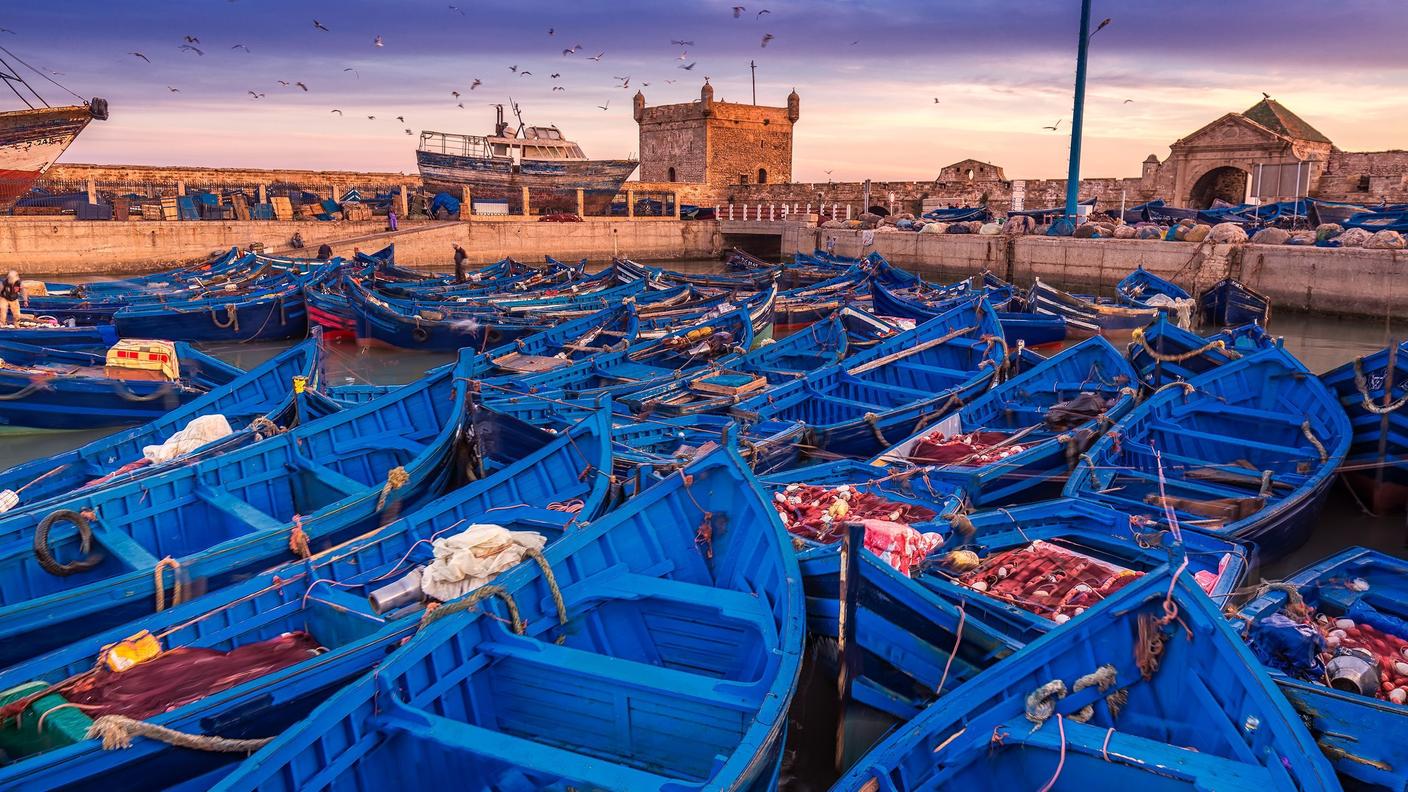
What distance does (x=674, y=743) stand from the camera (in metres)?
4.21

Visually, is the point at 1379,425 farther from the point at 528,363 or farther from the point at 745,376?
the point at 528,363

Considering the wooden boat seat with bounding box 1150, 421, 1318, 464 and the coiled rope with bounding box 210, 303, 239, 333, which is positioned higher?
the coiled rope with bounding box 210, 303, 239, 333

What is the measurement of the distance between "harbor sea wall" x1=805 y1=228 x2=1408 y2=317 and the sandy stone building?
22113 mm

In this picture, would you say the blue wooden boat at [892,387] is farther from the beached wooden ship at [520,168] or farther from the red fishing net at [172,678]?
the beached wooden ship at [520,168]

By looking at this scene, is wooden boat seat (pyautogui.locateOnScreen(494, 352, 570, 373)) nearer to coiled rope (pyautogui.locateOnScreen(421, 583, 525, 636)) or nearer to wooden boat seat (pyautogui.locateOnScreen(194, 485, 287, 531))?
wooden boat seat (pyautogui.locateOnScreen(194, 485, 287, 531))

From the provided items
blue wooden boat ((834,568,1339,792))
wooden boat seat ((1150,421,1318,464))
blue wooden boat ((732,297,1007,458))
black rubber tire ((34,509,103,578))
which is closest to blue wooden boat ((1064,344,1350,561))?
wooden boat seat ((1150,421,1318,464))

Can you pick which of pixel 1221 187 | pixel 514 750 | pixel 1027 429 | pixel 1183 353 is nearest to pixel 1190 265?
pixel 1183 353

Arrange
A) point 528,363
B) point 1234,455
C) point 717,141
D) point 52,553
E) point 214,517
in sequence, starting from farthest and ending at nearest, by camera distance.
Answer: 1. point 717,141
2. point 528,363
3. point 1234,455
4. point 214,517
5. point 52,553

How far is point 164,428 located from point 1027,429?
8.98 meters

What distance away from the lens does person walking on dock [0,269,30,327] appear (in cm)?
1524

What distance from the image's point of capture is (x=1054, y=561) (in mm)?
6012

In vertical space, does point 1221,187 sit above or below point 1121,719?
above

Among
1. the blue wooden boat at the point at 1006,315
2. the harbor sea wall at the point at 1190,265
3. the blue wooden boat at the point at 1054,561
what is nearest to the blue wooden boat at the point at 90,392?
the blue wooden boat at the point at 1054,561

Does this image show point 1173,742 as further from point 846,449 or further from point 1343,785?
point 846,449
